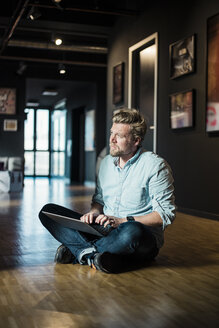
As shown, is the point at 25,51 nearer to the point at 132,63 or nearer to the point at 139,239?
the point at 132,63

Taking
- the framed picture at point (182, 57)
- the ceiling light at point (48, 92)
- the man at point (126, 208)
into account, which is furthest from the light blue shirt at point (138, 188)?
the ceiling light at point (48, 92)

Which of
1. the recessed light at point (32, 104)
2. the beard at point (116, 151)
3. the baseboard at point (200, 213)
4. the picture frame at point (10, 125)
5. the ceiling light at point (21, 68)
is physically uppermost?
the ceiling light at point (21, 68)

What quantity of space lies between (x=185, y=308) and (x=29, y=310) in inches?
27.8

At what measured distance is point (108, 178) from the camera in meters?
3.12

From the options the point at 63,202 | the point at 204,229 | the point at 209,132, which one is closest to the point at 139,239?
the point at 204,229

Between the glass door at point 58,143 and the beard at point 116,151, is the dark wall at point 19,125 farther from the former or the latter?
the beard at point 116,151

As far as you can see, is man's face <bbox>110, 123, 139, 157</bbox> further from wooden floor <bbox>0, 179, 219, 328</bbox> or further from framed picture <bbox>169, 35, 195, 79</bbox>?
framed picture <bbox>169, 35, 195, 79</bbox>

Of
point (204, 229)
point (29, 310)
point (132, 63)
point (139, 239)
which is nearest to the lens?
point (29, 310)

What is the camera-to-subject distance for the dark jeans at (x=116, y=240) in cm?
279

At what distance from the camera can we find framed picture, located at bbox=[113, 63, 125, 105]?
8.84 meters

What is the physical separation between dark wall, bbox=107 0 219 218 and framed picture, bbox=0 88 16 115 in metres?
6.40

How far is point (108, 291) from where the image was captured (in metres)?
2.50

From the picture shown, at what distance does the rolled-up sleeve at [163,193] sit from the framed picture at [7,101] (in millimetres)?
11179

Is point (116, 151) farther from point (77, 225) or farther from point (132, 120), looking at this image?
point (77, 225)
